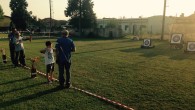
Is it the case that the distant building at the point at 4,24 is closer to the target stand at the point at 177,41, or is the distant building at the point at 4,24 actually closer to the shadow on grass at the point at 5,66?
the target stand at the point at 177,41

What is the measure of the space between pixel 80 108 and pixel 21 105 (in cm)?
197

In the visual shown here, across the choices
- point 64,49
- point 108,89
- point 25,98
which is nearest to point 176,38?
point 108,89

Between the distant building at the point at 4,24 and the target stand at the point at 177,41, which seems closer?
the target stand at the point at 177,41

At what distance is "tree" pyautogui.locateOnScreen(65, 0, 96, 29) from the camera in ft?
210

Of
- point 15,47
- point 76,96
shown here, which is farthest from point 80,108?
point 15,47

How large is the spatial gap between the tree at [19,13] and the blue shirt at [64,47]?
68327 mm

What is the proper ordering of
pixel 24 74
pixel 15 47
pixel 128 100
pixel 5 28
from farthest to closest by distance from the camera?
1. pixel 5 28
2. pixel 15 47
3. pixel 24 74
4. pixel 128 100

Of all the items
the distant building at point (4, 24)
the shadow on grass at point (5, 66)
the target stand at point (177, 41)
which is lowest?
the shadow on grass at point (5, 66)

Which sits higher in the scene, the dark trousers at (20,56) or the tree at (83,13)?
the tree at (83,13)

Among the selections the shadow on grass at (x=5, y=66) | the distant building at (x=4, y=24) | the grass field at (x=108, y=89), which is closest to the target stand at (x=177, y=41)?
the grass field at (x=108, y=89)

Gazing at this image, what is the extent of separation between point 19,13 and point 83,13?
75.7 ft

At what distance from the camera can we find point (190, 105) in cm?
753

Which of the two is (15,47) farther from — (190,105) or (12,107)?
(190,105)

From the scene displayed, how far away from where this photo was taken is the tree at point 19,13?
73125 millimetres
